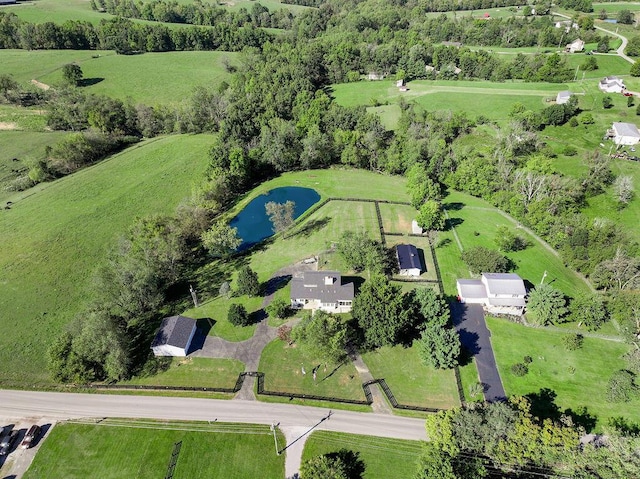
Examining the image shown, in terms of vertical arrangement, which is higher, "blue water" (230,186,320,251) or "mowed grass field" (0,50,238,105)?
"mowed grass field" (0,50,238,105)

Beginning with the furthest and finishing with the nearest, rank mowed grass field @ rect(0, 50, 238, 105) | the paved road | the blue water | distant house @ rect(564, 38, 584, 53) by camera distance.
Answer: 1. mowed grass field @ rect(0, 50, 238, 105)
2. distant house @ rect(564, 38, 584, 53)
3. the blue water
4. the paved road

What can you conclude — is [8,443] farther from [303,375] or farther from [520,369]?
[520,369]

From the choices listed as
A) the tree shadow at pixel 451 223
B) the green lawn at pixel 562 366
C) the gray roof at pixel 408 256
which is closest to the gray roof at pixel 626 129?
the tree shadow at pixel 451 223

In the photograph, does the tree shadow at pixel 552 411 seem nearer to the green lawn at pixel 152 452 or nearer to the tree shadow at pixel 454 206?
the green lawn at pixel 152 452

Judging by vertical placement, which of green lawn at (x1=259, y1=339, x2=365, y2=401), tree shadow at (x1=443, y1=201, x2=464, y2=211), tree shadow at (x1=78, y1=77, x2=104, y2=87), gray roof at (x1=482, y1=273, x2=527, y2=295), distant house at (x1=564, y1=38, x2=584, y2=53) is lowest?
green lawn at (x1=259, y1=339, x2=365, y2=401)

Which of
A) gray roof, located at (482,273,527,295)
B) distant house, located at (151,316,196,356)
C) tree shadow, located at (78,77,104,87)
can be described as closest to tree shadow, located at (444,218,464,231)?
gray roof, located at (482,273,527,295)

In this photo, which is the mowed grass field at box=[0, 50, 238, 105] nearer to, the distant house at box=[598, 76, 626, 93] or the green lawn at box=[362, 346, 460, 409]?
the green lawn at box=[362, 346, 460, 409]
